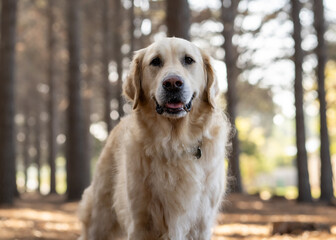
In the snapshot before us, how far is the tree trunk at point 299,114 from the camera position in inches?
562

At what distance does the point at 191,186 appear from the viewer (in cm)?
409

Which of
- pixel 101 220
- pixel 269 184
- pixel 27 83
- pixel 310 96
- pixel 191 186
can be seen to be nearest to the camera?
pixel 191 186

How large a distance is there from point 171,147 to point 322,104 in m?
12.1

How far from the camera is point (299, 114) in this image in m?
14.5

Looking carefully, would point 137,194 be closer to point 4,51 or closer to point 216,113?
point 216,113

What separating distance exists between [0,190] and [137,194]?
892 centimetres

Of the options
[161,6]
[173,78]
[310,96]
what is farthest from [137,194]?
[310,96]

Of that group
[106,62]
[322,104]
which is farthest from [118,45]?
[322,104]

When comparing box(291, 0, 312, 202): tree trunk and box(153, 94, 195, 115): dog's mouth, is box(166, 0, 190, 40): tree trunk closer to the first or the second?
box(153, 94, 195, 115): dog's mouth

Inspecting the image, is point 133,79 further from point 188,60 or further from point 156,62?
point 188,60

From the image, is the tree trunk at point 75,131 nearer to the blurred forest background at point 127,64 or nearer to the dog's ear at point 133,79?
the blurred forest background at point 127,64

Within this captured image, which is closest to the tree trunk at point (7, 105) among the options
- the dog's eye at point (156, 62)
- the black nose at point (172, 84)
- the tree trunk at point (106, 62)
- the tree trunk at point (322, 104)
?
the tree trunk at point (106, 62)

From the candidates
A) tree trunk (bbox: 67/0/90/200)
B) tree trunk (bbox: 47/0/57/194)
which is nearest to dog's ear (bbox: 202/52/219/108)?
tree trunk (bbox: 67/0/90/200)

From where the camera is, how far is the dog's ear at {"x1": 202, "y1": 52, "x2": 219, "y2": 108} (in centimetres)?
426
